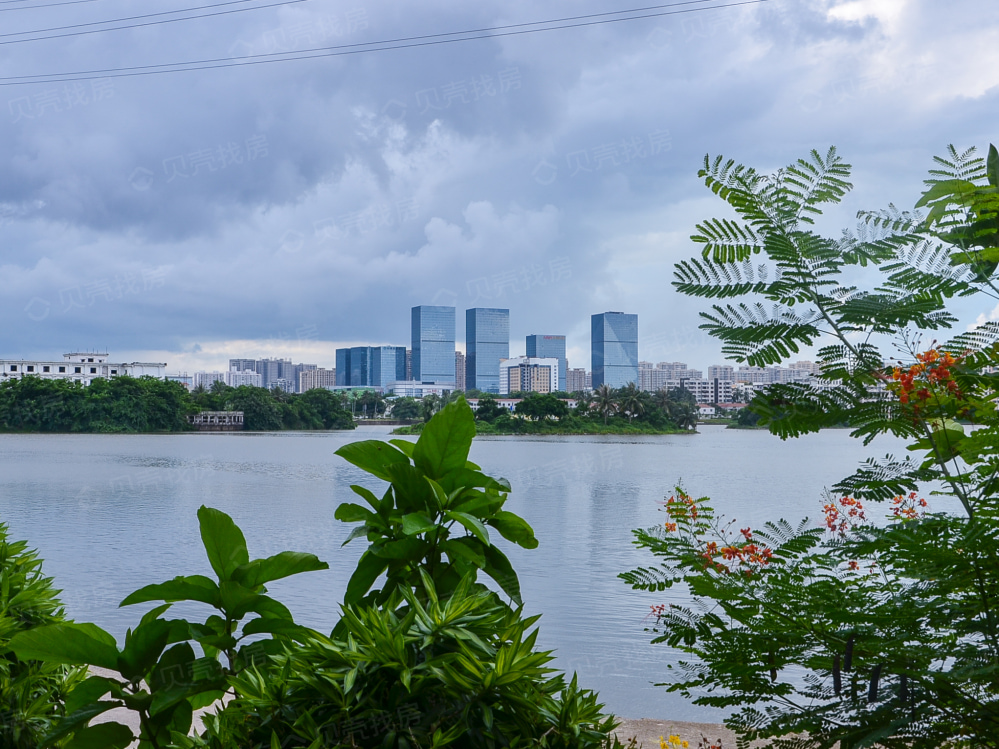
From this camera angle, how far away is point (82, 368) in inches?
1405

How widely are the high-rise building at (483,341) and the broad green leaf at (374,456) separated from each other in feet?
90.1

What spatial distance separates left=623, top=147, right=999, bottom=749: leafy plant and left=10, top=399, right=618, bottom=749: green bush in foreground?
41 centimetres

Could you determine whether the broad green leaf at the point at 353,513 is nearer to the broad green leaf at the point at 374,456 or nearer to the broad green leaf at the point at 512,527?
the broad green leaf at the point at 374,456

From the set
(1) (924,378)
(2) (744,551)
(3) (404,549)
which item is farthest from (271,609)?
(1) (924,378)

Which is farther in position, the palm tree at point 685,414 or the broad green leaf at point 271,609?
the palm tree at point 685,414

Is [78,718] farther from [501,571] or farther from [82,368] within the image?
[82,368]

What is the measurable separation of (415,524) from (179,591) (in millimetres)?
378

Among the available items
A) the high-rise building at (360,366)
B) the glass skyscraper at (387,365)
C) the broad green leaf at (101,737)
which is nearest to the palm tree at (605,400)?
the glass skyscraper at (387,365)

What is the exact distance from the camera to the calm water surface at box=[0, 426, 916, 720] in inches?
192

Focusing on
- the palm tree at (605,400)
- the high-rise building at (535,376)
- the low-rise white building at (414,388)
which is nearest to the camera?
the palm tree at (605,400)

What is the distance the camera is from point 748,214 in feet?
4.31

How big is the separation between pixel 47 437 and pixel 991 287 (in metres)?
40.5

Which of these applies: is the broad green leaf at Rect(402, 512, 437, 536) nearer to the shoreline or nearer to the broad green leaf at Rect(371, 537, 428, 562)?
the broad green leaf at Rect(371, 537, 428, 562)

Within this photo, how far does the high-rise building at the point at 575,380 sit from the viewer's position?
3202cm
